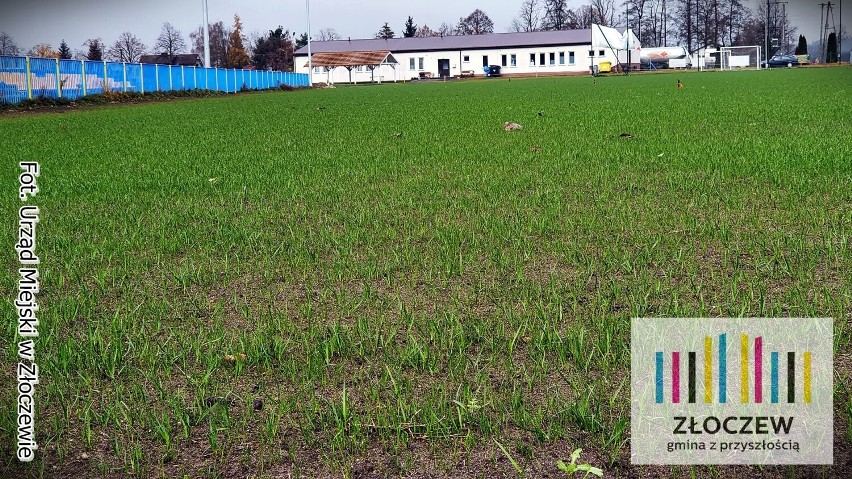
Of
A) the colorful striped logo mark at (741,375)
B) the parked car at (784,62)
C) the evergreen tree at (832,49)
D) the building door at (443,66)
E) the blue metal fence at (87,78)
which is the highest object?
the building door at (443,66)

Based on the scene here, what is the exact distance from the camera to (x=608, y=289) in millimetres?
3752

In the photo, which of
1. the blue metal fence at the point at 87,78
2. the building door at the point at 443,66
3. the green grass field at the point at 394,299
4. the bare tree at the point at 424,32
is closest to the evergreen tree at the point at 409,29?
the bare tree at the point at 424,32

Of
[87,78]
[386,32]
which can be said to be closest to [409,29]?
[386,32]

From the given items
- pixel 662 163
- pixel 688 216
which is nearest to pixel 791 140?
pixel 662 163

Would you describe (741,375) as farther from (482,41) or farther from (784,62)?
(482,41)

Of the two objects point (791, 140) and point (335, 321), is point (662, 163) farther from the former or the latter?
point (335, 321)

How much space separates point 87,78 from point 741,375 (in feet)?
102

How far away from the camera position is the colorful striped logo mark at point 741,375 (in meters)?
2.52

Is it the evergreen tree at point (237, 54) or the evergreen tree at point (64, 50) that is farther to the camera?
the evergreen tree at point (64, 50)

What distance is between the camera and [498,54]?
312 feet

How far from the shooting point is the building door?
96.9 meters

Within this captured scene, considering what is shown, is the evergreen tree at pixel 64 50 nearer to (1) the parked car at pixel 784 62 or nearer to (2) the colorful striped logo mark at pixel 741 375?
(1) the parked car at pixel 784 62

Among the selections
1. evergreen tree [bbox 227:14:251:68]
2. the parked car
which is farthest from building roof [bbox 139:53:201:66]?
the parked car

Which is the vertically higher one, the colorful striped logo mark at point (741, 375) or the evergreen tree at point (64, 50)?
the evergreen tree at point (64, 50)
